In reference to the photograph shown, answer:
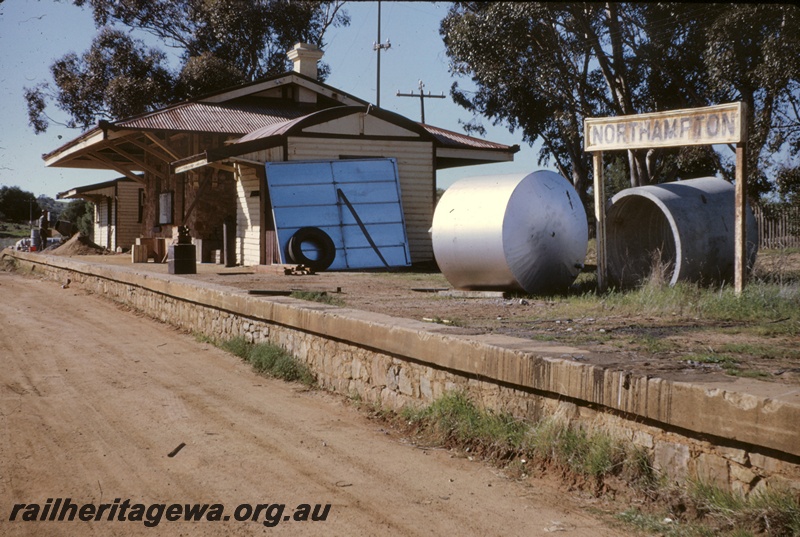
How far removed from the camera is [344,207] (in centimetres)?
1858

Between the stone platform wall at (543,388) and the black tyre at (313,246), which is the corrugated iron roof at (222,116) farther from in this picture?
the stone platform wall at (543,388)

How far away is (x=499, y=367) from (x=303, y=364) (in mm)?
3439

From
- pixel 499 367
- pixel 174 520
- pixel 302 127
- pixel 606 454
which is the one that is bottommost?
pixel 174 520

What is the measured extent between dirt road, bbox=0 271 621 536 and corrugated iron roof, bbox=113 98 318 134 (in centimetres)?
1384

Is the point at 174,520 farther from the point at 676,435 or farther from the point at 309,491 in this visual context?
the point at 676,435

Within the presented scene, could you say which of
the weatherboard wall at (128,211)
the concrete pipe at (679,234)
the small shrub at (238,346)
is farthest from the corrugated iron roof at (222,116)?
the concrete pipe at (679,234)

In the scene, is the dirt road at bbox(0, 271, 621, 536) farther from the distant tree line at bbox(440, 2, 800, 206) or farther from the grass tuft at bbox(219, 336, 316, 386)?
the distant tree line at bbox(440, 2, 800, 206)

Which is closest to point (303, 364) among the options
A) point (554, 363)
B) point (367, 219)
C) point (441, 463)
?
point (441, 463)

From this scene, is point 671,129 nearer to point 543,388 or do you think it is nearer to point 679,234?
point 679,234

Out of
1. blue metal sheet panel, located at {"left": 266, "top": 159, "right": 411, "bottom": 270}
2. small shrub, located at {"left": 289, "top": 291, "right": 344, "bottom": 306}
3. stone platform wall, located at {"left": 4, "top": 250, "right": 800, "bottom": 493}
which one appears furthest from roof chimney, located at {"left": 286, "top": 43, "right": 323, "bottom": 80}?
stone platform wall, located at {"left": 4, "top": 250, "right": 800, "bottom": 493}

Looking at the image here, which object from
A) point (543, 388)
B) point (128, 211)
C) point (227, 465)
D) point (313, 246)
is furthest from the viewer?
point (128, 211)

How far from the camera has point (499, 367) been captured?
5.54 m

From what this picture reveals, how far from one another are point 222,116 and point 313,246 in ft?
25.0

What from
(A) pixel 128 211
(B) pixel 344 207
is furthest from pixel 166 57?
(B) pixel 344 207
